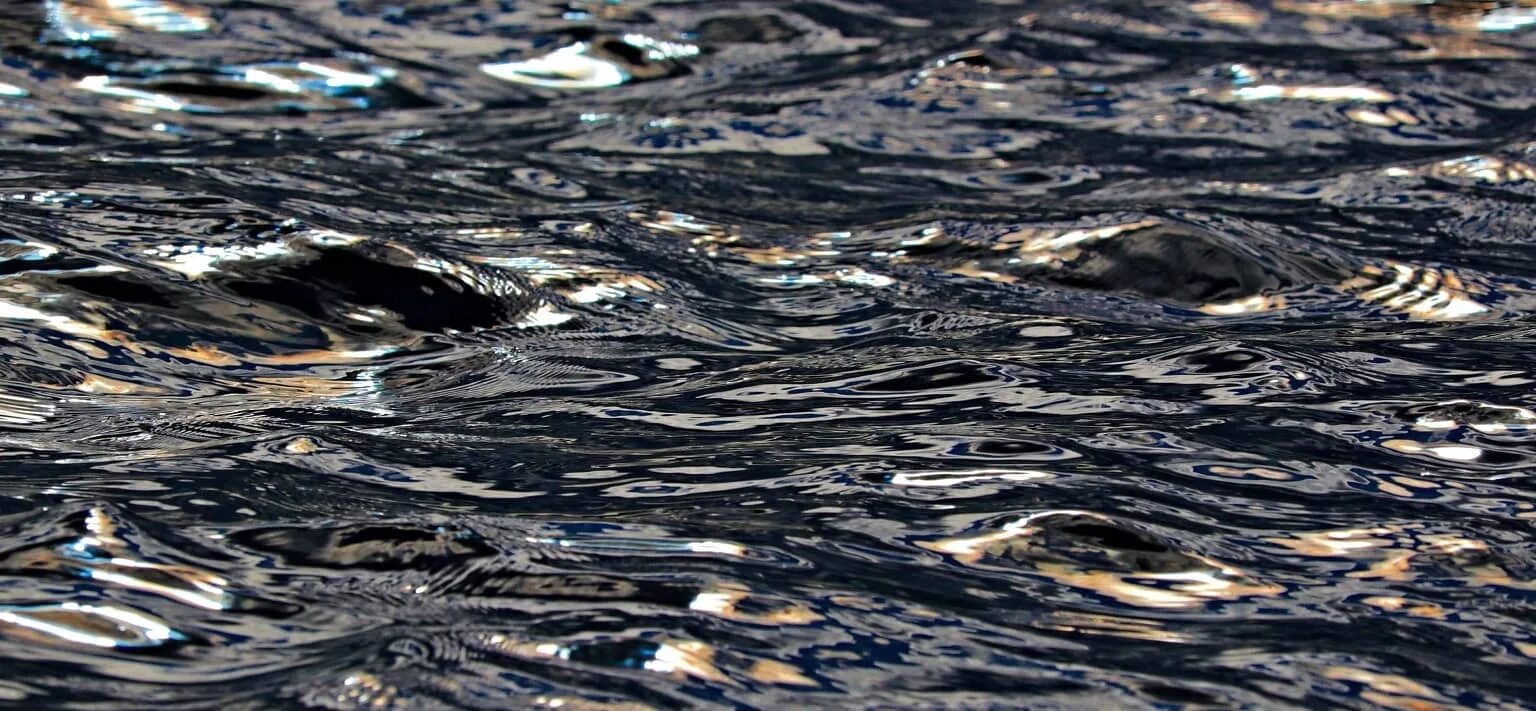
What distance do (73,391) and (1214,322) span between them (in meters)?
1.77

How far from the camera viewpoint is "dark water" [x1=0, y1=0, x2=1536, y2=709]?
1687 millimetres

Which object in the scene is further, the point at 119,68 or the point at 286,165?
the point at 119,68

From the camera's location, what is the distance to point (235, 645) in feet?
5.43

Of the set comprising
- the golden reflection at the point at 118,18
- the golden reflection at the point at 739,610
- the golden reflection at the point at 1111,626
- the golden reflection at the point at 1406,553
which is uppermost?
the golden reflection at the point at 118,18

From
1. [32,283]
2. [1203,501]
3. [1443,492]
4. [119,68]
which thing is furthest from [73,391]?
[119,68]

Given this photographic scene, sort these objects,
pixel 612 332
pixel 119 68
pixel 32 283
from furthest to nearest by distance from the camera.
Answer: pixel 119 68, pixel 612 332, pixel 32 283

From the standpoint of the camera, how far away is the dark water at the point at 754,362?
5.53 ft

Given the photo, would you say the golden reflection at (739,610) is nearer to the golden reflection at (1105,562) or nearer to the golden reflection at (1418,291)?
the golden reflection at (1105,562)

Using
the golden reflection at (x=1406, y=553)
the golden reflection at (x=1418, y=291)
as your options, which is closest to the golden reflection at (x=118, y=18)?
the golden reflection at (x=1418, y=291)

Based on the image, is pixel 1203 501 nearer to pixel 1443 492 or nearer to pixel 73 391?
pixel 1443 492

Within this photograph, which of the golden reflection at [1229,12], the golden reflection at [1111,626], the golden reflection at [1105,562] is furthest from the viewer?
the golden reflection at [1229,12]

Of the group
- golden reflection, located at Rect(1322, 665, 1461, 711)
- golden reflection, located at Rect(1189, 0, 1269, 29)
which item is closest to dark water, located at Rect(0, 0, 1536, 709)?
golden reflection, located at Rect(1322, 665, 1461, 711)

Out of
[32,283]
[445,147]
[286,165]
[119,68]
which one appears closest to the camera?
[32,283]

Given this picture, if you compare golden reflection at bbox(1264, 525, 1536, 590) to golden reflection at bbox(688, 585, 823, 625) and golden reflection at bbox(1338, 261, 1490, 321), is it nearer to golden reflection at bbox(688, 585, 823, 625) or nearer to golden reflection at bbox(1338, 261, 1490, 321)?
golden reflection at bbox(688, 585, 823, 625)
